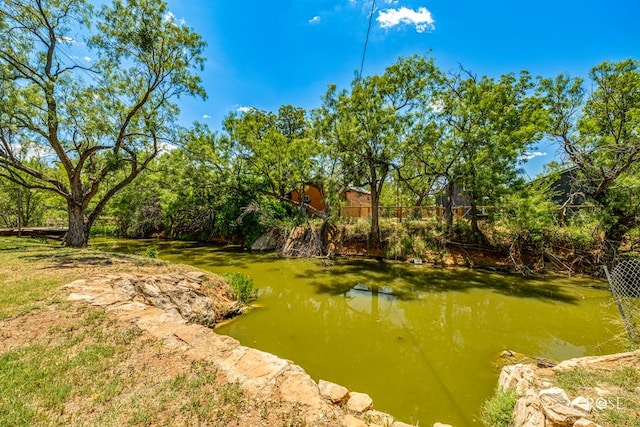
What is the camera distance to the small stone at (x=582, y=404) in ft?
7.46

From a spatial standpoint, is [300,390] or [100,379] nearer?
[100,379]

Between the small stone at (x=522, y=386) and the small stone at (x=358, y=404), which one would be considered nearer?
the small stone at (x=358, y=404)

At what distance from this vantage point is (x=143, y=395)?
235 cm

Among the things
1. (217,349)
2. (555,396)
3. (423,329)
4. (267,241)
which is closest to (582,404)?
(555,396)

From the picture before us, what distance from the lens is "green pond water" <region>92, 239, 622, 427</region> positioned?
374cm

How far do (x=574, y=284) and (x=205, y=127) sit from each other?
18.2m

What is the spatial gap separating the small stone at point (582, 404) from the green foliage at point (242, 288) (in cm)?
645

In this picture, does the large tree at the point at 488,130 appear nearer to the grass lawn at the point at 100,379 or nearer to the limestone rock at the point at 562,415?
the limestone rock at the point at 562,415

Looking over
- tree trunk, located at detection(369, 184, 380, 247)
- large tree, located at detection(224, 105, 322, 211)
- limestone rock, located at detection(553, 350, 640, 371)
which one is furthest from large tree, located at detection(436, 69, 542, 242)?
limestone rock, located at detection(553, 350, 640, 371)

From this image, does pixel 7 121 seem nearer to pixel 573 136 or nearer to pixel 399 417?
pixel 399 417

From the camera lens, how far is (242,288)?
23.3 ft

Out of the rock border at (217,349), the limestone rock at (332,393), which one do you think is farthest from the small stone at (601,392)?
the limestone rock at (332,393)

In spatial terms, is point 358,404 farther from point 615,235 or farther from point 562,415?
point 615,235

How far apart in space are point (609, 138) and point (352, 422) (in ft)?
41.9
